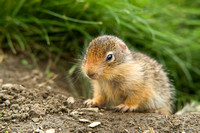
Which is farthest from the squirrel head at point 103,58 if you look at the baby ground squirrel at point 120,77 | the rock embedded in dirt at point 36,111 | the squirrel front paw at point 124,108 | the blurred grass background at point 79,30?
the blurred grass background at point 79,30

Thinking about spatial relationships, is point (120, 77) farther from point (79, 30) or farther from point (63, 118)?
point (79, 30)

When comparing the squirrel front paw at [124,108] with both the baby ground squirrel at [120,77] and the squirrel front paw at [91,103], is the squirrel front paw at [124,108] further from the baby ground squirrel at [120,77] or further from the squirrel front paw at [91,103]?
the squirrel front paw at [91,103]

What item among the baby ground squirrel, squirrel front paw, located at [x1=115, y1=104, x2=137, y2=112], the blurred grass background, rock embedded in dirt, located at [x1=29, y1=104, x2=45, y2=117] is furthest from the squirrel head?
the blurred grass background

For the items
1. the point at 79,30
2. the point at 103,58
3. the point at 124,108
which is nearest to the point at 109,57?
the point at 103,58

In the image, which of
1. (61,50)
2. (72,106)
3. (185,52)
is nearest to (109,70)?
(72,106)

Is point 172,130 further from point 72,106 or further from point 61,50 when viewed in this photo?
point 61,50

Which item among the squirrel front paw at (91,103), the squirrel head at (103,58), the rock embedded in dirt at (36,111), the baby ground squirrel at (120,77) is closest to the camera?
the rock embedded in dirt at (36,111)

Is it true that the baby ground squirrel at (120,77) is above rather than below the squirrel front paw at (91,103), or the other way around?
above
